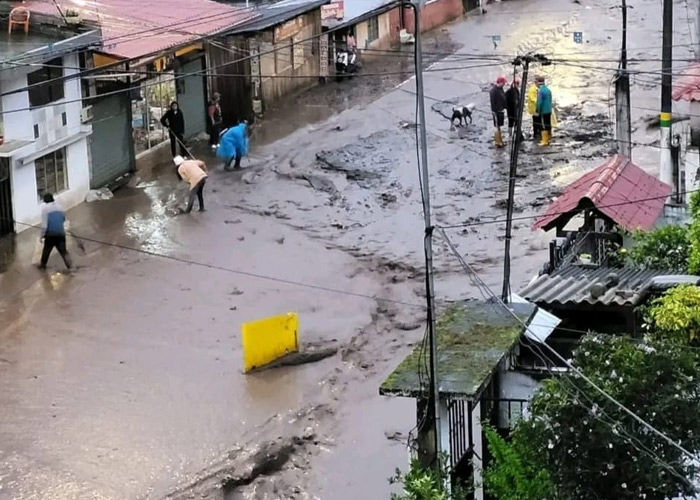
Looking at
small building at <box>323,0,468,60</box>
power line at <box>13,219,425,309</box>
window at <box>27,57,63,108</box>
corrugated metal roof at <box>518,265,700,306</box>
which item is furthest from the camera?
small building at <box>323,0,468,60</box>

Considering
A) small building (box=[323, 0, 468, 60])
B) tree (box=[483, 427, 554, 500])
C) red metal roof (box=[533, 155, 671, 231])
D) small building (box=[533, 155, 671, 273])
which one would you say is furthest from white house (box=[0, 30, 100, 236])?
tree (box=[483, 427, 554, 500])

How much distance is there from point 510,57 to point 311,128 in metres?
10.1

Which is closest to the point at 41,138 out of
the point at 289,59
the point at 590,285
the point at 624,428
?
the point at 289,59

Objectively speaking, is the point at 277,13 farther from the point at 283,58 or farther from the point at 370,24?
the point at 370,24

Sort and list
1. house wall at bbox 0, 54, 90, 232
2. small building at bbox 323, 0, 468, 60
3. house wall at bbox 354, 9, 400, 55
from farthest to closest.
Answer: house wall at bbox 354, 9, 400, 55 → small building at bbox 323, 0, 468, 60 → house wall at bbox 0, 54, 90, 232

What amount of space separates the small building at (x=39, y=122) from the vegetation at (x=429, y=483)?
12.9 metres

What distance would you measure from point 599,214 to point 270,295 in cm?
597

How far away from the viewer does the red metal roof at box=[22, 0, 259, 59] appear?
24.6 metres

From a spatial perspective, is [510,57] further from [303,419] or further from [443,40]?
[303,419]

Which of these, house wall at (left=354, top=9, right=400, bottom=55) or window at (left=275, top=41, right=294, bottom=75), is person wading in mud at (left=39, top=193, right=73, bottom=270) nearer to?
window at (left=275, top=41, right=294, bottom=75)

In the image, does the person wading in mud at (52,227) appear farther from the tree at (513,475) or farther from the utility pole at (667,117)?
the tree at (513,475)

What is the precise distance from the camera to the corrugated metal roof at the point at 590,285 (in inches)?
476

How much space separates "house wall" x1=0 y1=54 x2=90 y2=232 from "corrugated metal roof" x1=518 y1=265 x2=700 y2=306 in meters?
11.7

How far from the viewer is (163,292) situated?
19688 mm
